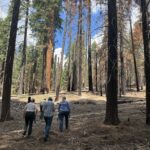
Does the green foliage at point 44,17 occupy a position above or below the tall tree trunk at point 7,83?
above

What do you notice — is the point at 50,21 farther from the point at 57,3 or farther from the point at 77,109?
the point at 77,109

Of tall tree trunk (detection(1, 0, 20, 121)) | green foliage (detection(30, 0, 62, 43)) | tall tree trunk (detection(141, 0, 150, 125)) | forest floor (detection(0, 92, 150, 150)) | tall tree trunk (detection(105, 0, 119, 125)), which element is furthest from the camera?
green foliage (detection(30, 0, 62, 43))

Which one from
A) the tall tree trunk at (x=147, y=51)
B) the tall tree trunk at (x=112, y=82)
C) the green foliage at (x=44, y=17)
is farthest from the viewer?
the green foliage at (x=44, y=17)

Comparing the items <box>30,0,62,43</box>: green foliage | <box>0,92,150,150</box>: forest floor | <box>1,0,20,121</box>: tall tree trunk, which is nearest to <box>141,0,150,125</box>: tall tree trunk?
<box>0,92,150,150</box>: forest floor

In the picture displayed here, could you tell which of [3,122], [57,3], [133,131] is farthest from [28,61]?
[133,131]

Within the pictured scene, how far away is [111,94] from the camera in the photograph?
18297 mm

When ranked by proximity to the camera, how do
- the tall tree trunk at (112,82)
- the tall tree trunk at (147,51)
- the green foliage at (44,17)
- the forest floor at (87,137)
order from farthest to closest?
the green foliage at (44,17)
the tall tree trunk at (147,51)
the tall tree trunk at (112,82)
the forest floor at (87,137)

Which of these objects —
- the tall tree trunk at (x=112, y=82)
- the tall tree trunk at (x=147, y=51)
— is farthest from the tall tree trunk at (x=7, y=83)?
the tall tree trunk at (x=147, y=51)

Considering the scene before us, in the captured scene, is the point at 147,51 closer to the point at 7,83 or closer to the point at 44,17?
the point at 7,83

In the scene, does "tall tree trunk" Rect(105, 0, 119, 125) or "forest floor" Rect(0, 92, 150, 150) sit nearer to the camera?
"forest floor" Rect(0, 92, 150, 150)

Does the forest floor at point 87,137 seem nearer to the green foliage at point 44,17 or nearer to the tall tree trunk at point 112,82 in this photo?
the tall tree trunk at point 112,82

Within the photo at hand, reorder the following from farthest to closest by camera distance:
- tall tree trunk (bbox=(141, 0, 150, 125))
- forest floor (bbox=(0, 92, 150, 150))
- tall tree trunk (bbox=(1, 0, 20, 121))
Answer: tall tree trunk (bbox=(1, 0, 20, 121))
tall tree trunk (bbox=(141, 0, 150, 125))
forest floor (bbox=(0, 92, 150, 150))

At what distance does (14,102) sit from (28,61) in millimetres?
39666

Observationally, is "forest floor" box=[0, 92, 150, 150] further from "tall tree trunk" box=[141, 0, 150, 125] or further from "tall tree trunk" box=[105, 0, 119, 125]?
"tall tree trunk" box=[141, 0, 150, 125]
